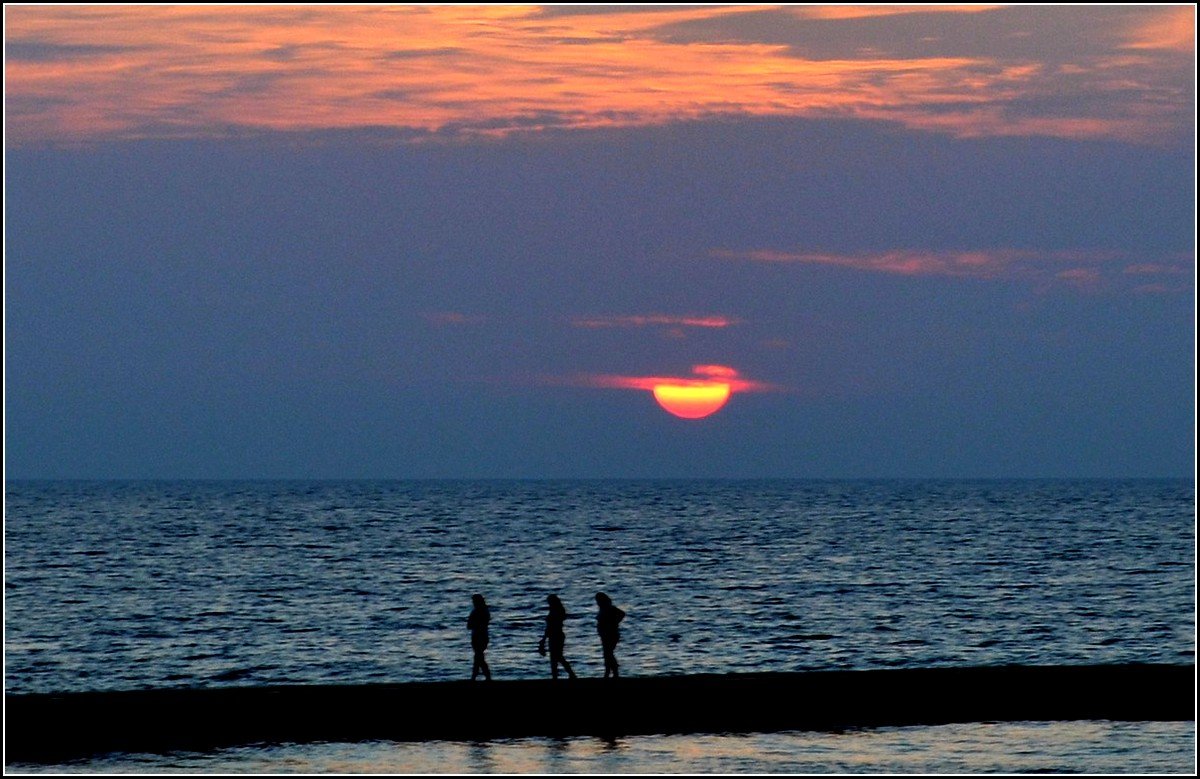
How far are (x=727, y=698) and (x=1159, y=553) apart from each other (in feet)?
241

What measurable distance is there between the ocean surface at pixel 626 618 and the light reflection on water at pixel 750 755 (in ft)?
0.22

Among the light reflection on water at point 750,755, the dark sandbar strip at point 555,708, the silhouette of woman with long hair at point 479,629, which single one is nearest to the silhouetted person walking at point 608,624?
the dark sandbar strip at point 555,708

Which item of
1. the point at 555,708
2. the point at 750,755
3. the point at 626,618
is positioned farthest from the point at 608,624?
the point at 626,618

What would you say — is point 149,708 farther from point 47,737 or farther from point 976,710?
point 976,710

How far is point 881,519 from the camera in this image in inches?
6043

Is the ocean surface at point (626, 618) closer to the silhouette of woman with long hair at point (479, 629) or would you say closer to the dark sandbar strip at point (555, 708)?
the dark sandbar strip at point (555, 708)

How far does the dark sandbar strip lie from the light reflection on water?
73 centimetres

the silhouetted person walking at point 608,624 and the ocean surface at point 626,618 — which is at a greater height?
the silhouetted person walking at point 608,624

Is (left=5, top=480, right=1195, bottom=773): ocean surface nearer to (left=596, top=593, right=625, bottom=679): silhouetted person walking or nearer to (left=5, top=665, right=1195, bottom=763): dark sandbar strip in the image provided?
(left=5, top=665, right=1195, bottom=763): dark sandbar strip

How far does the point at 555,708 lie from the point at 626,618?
99.6 feet

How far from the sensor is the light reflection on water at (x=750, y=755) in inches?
859

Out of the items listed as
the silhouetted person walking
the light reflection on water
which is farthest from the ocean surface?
the silhouetted person walking

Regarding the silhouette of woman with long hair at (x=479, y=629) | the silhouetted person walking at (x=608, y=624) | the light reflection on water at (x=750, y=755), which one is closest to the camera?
the light reflection on water at (x=750, y=755)

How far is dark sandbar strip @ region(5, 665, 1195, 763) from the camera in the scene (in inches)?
963
